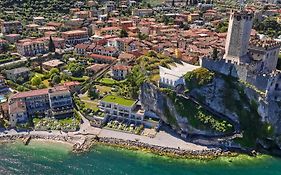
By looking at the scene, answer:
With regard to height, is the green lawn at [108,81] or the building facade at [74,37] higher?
the building facade at [74,37]

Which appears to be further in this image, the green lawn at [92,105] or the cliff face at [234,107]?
the green lawn at [92,105]

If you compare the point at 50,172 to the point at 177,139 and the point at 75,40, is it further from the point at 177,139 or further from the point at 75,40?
the point at 75,40

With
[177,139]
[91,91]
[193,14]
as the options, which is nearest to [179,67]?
[177,139]

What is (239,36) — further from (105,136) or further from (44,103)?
(44,103)

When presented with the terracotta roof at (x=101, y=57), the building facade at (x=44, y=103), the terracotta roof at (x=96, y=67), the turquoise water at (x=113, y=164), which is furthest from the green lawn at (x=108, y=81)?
the turquoise water at (x=113, y=164)

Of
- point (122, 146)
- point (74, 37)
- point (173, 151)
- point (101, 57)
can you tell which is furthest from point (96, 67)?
point (173, 151)

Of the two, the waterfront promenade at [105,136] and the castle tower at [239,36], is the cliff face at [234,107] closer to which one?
the waterfront promenade at [105,136]
